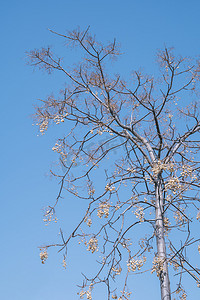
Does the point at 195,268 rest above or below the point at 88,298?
above

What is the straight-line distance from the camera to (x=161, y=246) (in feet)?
16.9

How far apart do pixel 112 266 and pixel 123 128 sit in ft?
6.17

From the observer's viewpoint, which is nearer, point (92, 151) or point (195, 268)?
point (195, 268)

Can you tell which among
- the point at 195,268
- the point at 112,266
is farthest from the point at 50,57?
the point at 195,268

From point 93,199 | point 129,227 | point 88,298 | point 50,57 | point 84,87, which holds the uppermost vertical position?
point 50,57

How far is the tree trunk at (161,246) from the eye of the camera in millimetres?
4887

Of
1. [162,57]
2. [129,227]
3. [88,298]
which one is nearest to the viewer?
[88,298]

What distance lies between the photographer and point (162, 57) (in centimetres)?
572

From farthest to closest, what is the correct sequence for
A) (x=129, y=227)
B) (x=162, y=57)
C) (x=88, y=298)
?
(x=162, y=57) < (x=129, y=227) < (x=88, y=298)

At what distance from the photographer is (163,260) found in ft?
16.2

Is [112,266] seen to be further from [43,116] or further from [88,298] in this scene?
[43,116]

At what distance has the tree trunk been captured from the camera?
4887 mm

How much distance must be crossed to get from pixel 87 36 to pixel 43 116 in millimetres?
1277

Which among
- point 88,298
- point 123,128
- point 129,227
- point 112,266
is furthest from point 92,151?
point 88,298
